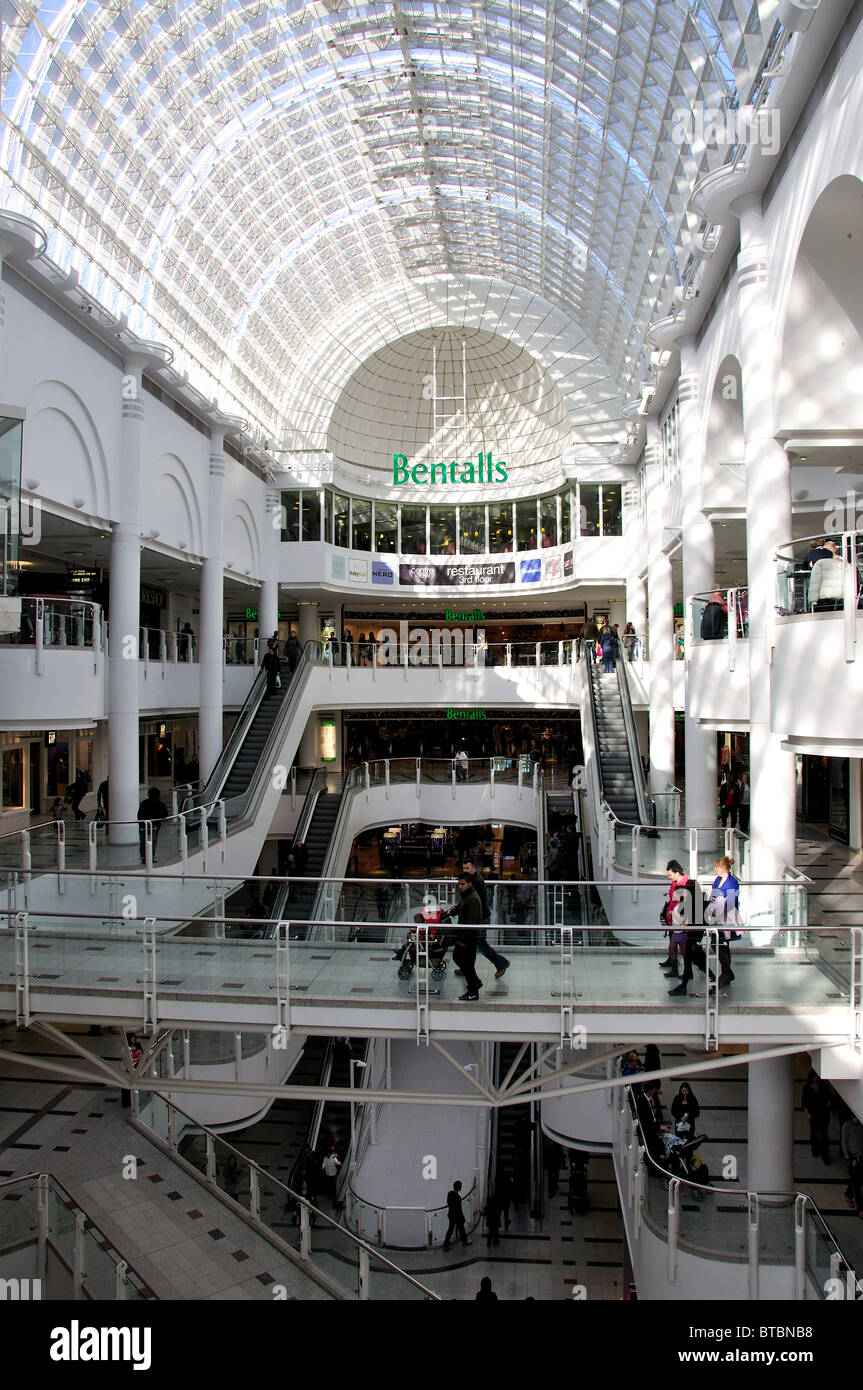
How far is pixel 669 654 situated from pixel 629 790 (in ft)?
14.5

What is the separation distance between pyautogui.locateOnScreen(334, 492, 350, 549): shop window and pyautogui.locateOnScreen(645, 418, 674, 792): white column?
50.6 ft

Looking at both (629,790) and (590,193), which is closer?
(629,790)

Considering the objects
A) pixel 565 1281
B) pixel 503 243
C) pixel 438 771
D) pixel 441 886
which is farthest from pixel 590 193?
pixel 565 1281

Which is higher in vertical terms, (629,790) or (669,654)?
(669,654)

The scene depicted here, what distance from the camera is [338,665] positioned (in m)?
33.1

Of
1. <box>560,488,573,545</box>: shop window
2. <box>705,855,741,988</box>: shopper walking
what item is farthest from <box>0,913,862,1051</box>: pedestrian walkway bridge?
<box>560,488,573,545</box>: shop window

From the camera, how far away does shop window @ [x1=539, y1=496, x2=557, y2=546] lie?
3928cm

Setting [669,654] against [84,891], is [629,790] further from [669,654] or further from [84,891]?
[84,891]

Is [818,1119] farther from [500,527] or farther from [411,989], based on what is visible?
[500,527]

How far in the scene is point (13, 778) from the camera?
2586 cm

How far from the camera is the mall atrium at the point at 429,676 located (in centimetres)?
1086

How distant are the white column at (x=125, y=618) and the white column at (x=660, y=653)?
13504 mm

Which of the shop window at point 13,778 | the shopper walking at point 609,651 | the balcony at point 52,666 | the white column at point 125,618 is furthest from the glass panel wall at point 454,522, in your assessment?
the balcony at point 52,666

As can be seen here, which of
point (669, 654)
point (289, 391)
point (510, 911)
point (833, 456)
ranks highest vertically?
point (289, 391)
